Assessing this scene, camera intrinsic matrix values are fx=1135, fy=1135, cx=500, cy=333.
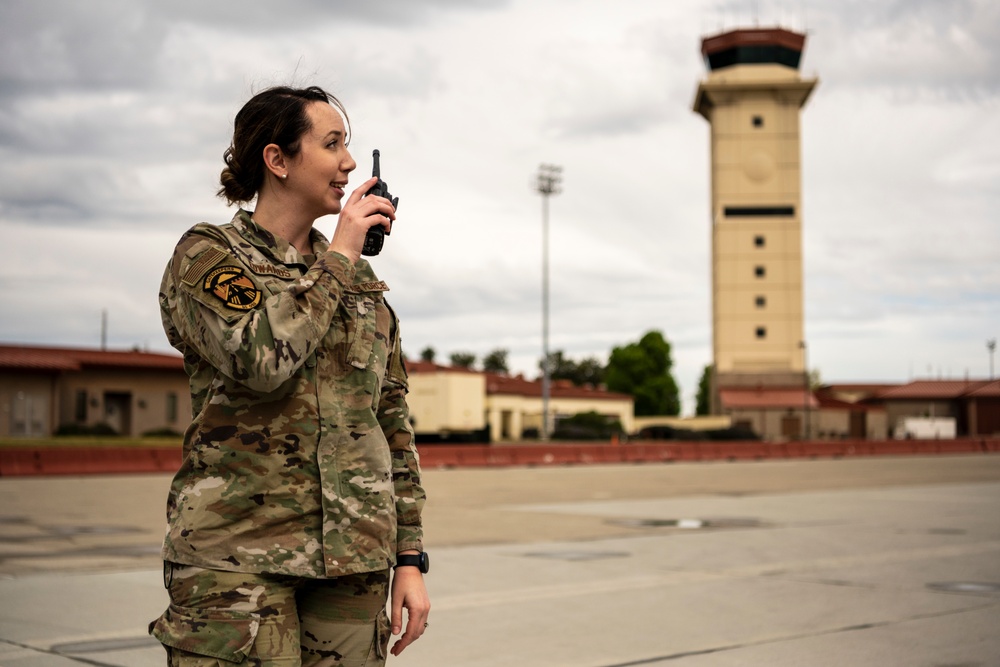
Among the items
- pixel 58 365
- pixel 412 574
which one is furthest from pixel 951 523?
pixel 58 365

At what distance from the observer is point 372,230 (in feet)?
8.47

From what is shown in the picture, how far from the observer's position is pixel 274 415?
2412 mm

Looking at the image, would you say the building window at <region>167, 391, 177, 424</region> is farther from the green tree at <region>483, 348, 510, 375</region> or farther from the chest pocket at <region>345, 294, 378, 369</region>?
the green tree at <region>483, 348, 510, 375</region>

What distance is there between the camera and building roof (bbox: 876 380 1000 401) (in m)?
97.8

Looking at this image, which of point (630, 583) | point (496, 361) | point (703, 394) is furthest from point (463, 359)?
point (630, 583)

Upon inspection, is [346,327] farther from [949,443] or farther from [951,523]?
[949,443]

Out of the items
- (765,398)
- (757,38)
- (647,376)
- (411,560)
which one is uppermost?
(757,38)

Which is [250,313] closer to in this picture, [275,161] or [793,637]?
[275,161]

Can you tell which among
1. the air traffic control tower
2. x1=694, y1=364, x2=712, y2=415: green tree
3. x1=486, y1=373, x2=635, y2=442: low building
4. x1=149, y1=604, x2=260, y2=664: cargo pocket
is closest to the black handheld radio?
x1=149, y1=604, x2=260, y2=664: cargo pocket

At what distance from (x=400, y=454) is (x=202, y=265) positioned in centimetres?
68

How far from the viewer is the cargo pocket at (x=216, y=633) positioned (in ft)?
7.54

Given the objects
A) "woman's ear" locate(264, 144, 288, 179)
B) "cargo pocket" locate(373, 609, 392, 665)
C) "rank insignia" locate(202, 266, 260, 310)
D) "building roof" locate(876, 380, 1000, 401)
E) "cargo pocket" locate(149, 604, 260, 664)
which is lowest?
"cargo pocket" locate(373, 609, 392, 665)

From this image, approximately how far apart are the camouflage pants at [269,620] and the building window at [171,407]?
52.9m

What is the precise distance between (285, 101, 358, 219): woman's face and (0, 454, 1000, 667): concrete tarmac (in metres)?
4.04
